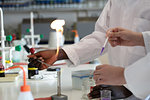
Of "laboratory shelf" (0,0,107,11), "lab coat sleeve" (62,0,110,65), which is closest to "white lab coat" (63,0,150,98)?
"lab coat sleeve" (62,0,110,65)

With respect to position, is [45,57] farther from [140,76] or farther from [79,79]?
[140,76]

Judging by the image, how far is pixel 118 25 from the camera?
1.57 meters

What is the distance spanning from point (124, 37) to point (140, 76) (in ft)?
0.60

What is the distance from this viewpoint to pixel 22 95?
0.86 m

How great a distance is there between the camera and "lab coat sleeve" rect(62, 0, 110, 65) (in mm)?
1522

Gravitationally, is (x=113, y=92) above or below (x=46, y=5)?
below

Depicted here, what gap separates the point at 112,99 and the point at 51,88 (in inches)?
16.3

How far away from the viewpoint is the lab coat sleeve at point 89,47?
1.52 m

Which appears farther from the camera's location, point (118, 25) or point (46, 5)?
point (46, 5)

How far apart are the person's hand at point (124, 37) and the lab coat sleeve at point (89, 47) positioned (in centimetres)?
42

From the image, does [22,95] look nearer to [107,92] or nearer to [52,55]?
[107,92]

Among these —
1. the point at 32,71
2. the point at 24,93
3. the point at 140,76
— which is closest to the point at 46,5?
the point at 32,71

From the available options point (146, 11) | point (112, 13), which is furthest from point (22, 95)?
point (112, 13)

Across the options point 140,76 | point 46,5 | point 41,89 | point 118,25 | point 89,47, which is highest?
point 46,5
